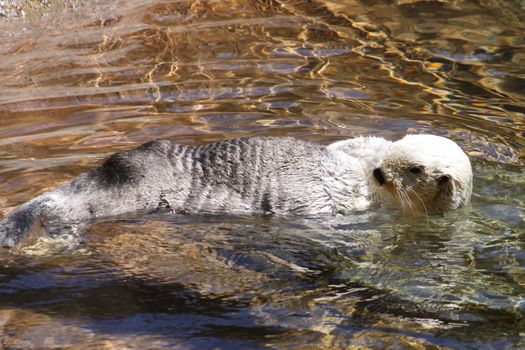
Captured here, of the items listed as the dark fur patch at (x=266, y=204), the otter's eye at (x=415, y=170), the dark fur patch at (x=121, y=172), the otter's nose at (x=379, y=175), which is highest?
the dark fur patch at (x=121, y=172)

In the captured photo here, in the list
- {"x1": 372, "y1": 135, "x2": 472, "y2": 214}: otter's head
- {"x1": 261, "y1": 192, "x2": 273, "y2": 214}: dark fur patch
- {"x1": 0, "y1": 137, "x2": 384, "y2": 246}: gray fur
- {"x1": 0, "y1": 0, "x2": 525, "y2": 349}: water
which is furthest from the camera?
{"x1": 372, "y1": 135, "x2": 472, "y2": 214}: otter's head

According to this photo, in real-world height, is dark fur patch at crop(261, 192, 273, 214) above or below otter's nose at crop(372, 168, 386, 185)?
below

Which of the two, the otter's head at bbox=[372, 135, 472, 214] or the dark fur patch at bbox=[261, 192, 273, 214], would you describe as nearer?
the dark fur patch at bbox=[261, 192, 273, 214]

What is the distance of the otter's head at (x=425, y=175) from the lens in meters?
4.93

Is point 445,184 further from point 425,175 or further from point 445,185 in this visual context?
point 425,175

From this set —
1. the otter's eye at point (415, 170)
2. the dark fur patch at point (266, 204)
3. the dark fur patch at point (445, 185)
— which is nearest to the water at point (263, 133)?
the dark fur patch at point (266, 204)

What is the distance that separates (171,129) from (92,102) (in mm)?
949

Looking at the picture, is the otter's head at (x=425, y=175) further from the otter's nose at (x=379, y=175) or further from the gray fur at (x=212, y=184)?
the gray fur at (x=212, y=184)

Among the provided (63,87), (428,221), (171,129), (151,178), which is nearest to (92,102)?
(63,87)

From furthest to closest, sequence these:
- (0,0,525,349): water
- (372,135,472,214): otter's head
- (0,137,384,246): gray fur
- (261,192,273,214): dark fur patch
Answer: (372,135,472,214): otter's head → (261,192,273,214): dark fur patch → (0,137,384,246): gray fur → (0,0,525,349): water

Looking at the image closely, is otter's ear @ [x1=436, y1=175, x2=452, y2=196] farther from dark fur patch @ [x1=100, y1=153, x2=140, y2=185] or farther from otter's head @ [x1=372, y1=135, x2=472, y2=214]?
dark fur patch @ [x1=100, y1=153, x2=140, y2=185]

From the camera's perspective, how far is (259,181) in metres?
A: 4.79

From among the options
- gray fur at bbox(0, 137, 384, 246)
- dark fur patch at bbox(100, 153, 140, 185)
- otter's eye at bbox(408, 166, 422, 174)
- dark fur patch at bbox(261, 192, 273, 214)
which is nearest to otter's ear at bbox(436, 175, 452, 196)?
otter's eye at bbox(408, 166, 422, 174)

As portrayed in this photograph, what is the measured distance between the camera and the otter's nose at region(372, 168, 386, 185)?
500cm
